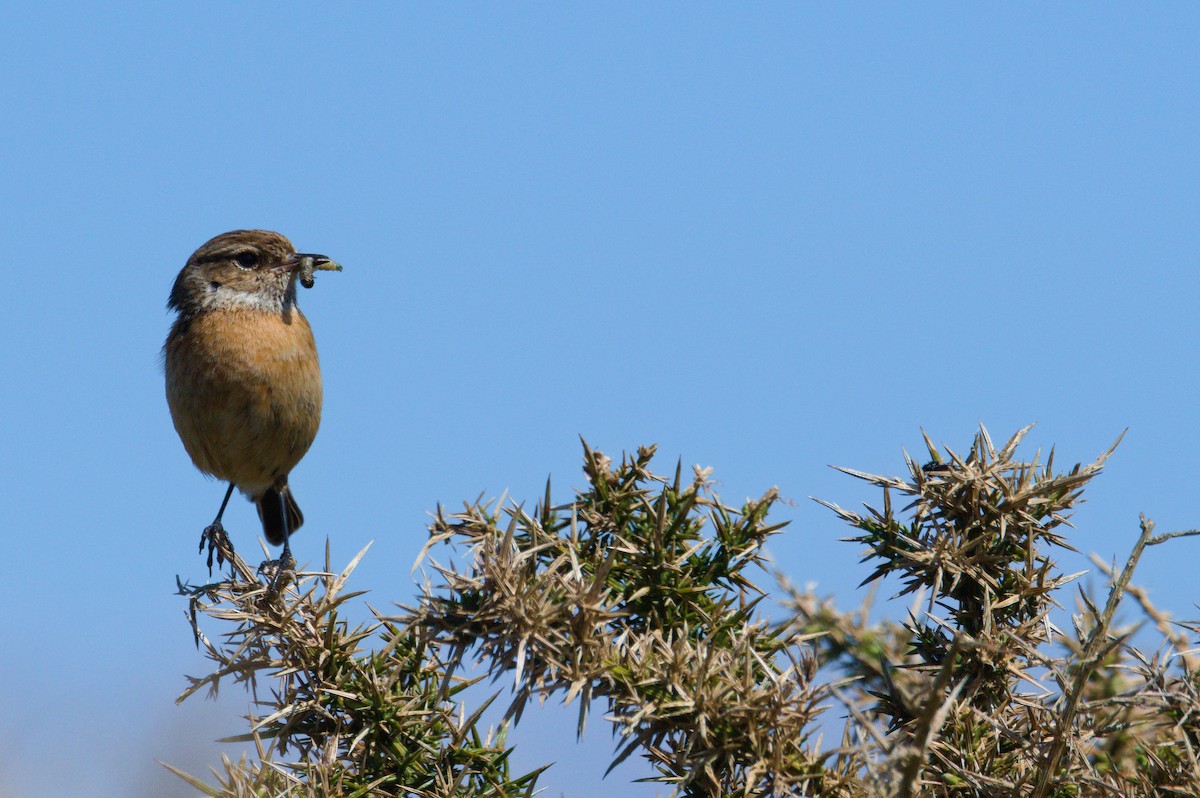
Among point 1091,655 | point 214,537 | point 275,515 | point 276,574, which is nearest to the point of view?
point 1091,655

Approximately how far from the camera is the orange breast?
5.45 m

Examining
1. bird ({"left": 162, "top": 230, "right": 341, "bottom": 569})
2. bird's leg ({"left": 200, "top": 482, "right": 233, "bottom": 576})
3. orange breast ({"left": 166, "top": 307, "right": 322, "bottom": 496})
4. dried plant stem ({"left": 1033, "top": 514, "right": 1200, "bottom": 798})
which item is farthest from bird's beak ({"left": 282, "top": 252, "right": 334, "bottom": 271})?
dried plant stem ({"left": 1033, "top": 514, "right": 1200, "bottom": 798})

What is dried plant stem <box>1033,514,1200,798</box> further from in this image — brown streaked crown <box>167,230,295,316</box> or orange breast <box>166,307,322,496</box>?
brown streaked crown <box>167,230,295,316</box>

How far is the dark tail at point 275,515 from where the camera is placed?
6.61 m

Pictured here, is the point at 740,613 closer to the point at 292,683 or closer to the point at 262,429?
the point at 292,683

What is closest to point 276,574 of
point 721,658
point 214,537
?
point 721,658

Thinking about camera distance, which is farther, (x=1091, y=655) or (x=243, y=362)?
(x=243, y=362)

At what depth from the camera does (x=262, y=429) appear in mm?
5504

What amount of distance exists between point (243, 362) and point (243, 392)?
16cm

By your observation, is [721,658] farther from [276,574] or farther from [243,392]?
[243,392]

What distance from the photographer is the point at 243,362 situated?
546 cm

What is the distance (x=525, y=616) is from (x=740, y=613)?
1.78 feet

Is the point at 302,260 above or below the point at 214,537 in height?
above

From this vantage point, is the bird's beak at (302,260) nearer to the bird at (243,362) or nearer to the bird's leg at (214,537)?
the bird at (243,362)
